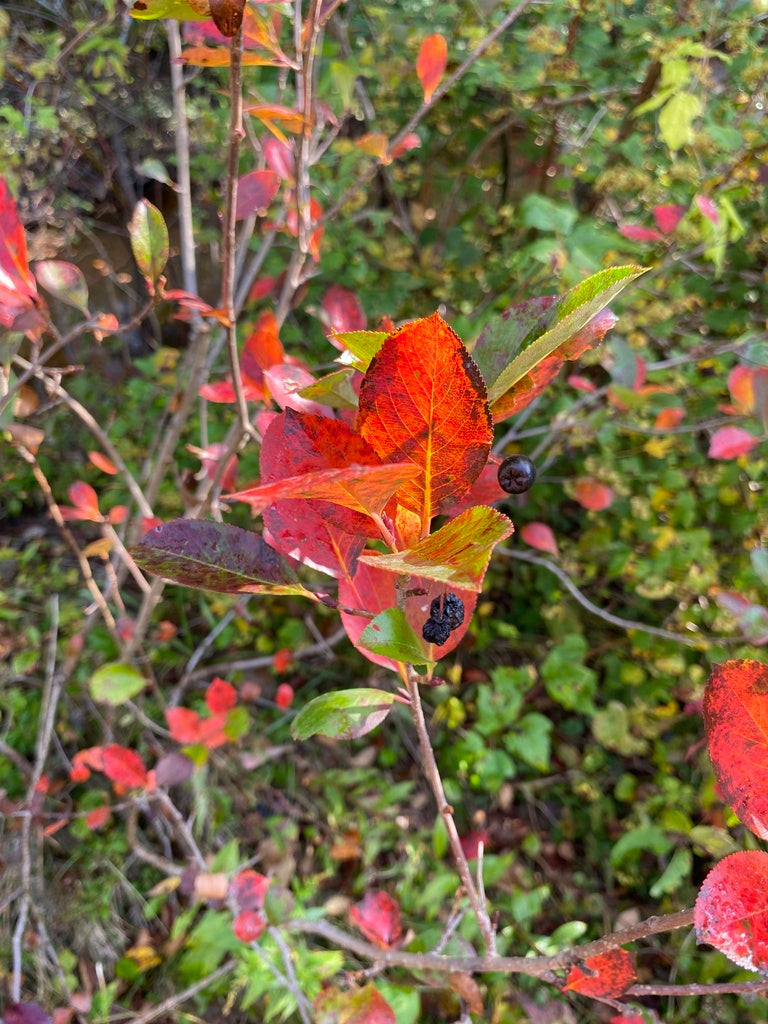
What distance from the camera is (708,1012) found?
1.30 metres

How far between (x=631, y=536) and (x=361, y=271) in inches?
37.5

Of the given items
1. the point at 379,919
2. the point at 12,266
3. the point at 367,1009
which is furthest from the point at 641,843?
the point at 12,266

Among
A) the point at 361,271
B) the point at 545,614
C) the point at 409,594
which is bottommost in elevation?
the point at 545,614

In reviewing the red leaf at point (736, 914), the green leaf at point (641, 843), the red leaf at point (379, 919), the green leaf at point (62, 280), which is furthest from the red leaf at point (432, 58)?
the green leaf at point (641, 843)

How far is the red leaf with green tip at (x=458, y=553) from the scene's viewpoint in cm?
27

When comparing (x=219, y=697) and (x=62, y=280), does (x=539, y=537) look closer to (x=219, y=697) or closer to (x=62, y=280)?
(x=219, y=697)

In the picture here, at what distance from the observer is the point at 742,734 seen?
0.38 metres

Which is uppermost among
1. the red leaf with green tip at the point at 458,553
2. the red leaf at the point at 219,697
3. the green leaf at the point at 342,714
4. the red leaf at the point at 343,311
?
the red leaf with green tip at the point at 458,553

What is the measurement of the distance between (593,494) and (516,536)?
45 cm

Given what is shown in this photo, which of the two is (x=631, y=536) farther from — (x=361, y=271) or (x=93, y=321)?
(x=93, y=321)

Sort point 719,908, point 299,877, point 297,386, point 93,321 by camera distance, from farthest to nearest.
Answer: point 299,877, point 93,321, point 297,386, point 719,908

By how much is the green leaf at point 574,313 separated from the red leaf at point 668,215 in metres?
1.11

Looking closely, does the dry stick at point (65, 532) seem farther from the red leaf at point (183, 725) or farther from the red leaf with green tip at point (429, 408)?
the red leaf with green tip at point (429, 408)

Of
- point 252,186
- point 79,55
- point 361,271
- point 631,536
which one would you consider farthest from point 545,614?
point 79,55
